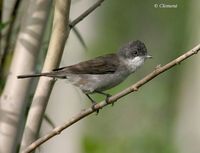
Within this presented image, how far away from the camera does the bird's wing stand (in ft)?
12.6

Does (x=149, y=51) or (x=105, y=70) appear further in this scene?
(x=149, y=51)

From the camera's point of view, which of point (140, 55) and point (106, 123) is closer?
point (140, 55)

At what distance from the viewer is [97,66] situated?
3.96m

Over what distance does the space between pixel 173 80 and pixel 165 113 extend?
9.37 ft

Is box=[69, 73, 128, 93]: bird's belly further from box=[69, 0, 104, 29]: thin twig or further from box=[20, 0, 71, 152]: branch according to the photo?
box=[20, 0, 71, 152]: branch

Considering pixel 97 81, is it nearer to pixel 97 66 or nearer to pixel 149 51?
pixel 97 66

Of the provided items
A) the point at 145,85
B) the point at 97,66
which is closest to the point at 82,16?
the point at 97,66

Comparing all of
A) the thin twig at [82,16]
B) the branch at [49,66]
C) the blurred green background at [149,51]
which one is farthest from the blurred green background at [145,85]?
the branch at [49,66]

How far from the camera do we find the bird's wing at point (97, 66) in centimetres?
386

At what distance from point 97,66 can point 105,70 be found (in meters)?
0.06

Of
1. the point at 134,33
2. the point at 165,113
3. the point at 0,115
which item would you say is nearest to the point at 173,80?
the point at 134,33

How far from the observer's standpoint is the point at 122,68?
4000 mm

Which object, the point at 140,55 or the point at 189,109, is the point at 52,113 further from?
the point at 140,55

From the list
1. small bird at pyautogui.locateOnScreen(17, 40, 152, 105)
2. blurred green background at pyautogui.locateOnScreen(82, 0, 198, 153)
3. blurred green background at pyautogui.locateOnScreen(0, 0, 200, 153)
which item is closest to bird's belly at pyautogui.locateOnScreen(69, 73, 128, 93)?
small bird at pyautogui.locateOnScreen(17, 40, 152, 105)
